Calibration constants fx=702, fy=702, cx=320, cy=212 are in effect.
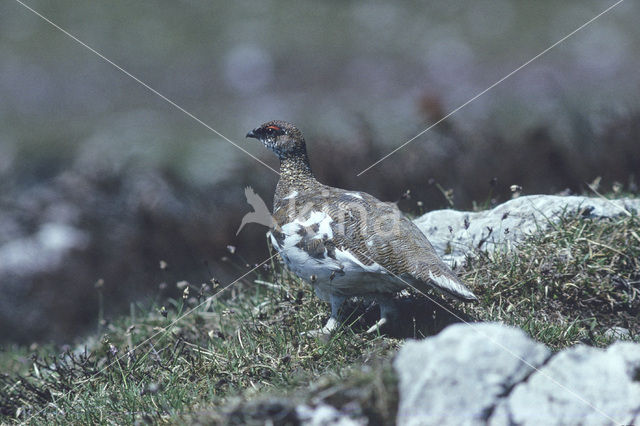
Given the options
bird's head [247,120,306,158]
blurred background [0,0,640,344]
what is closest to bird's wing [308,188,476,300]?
bird's head [247,120,306,158]

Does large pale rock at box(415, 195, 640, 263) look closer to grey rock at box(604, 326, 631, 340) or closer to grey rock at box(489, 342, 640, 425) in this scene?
grey rock at box(604, 326, 631, 340)

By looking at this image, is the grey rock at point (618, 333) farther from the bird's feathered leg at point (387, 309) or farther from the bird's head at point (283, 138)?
the bird's head at point (283, 138)

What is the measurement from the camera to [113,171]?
761 cm

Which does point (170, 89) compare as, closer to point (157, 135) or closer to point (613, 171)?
point (157, 135)

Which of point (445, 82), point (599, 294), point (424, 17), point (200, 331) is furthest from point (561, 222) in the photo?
point (424, 17)

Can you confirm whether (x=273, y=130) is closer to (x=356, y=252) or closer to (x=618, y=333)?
(x=356, y=252)

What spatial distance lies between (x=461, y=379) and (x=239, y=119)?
13515mm

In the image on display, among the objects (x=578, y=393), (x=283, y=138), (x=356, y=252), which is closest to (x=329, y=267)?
(x=356, y=252)

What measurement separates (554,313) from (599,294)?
1.05 ft

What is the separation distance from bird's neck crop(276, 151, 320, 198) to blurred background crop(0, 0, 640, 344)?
834 mm

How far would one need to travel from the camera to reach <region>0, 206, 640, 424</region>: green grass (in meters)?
3.07

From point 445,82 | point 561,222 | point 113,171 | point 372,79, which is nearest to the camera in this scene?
point 561,222

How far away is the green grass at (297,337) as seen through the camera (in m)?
3.07

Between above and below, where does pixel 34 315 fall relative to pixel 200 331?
below
